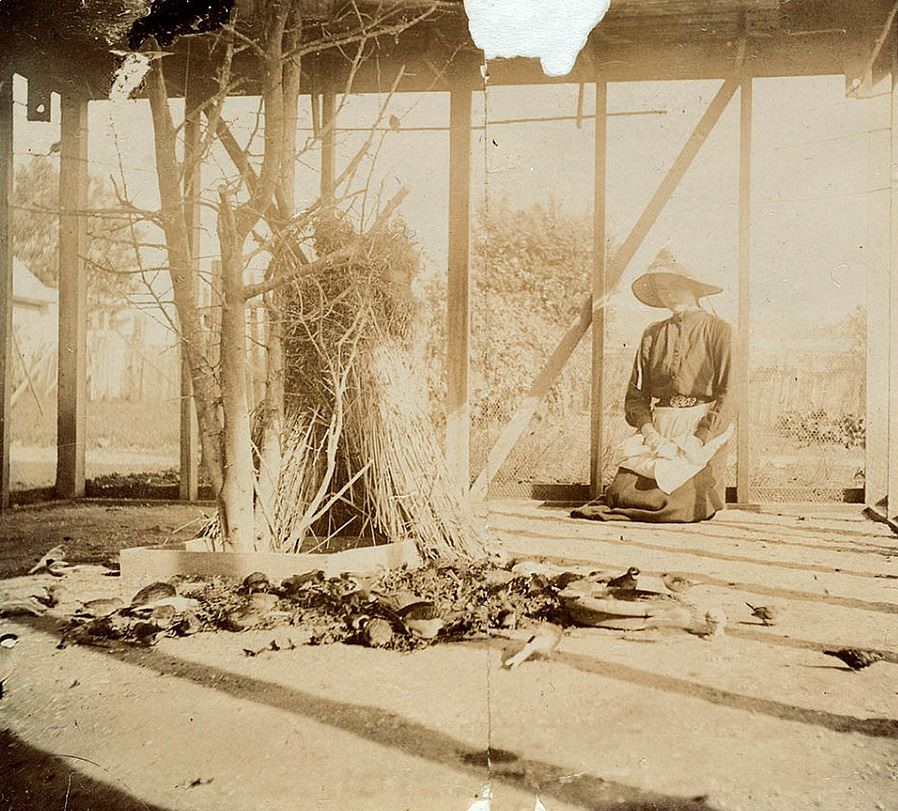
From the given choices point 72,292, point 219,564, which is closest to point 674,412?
point 219,564

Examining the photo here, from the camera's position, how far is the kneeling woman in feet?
6.26

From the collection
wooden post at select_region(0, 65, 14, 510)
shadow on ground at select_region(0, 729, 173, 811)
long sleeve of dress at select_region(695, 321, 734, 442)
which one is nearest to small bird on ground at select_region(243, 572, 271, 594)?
shadow on ground at select_region(0, 729, 173, 811)

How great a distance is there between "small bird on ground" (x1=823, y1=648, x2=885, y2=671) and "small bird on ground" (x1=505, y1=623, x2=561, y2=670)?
65 cm

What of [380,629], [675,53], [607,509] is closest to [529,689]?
[380,629]

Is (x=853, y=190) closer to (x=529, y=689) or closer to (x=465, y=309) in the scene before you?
(x=465, y=309)

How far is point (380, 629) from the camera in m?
1.71

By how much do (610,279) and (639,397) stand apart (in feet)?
1.18

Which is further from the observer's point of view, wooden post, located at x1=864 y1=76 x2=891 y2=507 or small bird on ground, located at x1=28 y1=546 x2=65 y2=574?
small bird on ground, located at x1=28 y1=546 x2=65 y2=574

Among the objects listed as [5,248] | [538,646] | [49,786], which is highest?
[5,248]

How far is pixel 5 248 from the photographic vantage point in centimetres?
203

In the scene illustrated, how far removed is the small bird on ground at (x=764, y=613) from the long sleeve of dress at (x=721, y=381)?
0.49 m

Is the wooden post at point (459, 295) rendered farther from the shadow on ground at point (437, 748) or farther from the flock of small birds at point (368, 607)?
the shadow on ground at point (437, 748)

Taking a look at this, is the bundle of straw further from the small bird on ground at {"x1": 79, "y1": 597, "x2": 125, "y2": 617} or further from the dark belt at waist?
the dark belt at waist

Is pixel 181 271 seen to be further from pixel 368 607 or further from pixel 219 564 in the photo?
pixel 368 607
